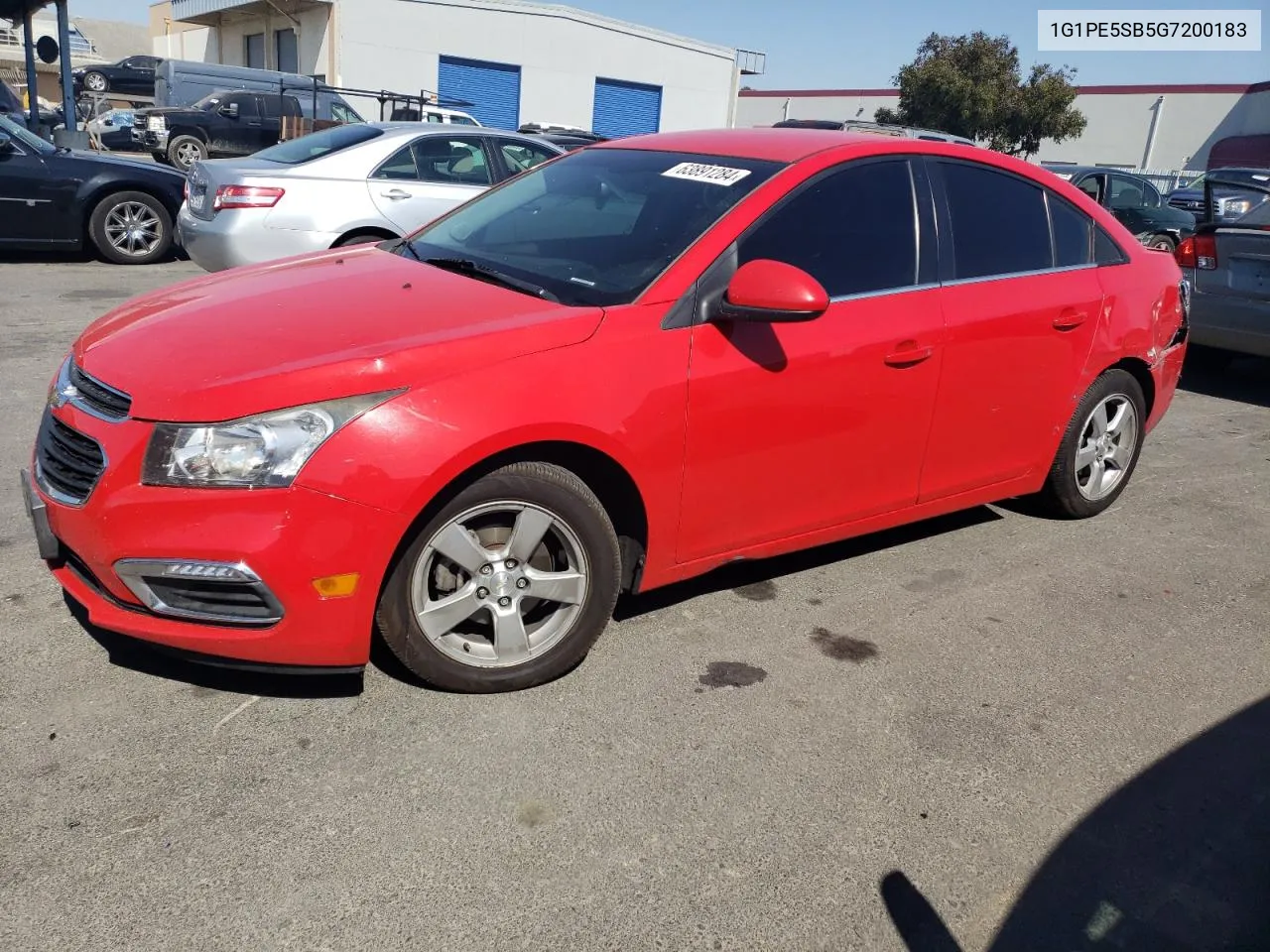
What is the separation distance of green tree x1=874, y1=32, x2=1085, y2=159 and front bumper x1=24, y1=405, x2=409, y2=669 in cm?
3766

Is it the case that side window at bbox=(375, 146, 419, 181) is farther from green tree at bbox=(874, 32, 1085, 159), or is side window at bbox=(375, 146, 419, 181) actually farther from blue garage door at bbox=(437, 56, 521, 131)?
green tree at bbox=(874, 32, 1085, 159)

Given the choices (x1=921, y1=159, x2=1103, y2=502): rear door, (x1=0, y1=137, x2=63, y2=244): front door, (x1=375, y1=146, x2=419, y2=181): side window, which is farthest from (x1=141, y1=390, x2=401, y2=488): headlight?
(x1=0, y1=137, x2=63, y2=244): front door

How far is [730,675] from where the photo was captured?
11.3 feet

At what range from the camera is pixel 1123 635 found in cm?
393

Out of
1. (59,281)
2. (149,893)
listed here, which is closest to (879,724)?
(149,893)

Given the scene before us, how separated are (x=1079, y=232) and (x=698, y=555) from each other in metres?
2.34

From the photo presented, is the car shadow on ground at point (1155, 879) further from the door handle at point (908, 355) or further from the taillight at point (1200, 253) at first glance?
the taillight at point (1200, 253)

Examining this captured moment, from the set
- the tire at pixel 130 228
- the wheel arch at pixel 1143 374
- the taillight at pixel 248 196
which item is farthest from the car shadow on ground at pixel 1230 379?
the tire at pixel 130 228

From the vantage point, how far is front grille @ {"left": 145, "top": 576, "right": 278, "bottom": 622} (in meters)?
2.77

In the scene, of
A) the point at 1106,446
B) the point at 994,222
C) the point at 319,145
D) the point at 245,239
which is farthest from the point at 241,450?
the point at 319,145

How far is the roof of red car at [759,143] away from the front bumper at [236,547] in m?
1.95

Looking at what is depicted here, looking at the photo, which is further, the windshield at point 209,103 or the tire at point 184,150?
the windshield at point 209,103

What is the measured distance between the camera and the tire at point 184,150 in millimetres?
21469

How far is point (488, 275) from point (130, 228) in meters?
8.55
